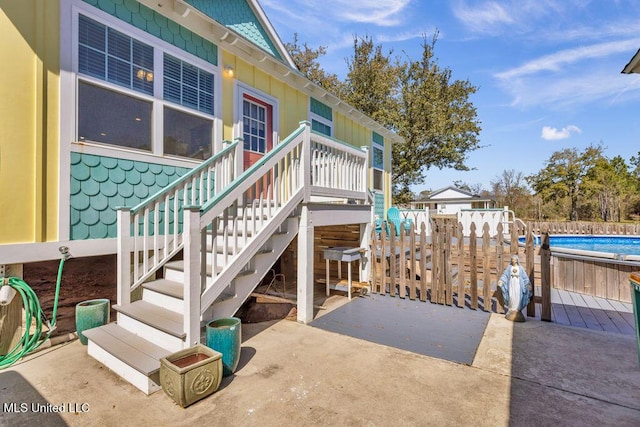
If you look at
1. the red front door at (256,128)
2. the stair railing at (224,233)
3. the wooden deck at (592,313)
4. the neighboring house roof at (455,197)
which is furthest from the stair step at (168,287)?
the neighboring house roof at (455,197)

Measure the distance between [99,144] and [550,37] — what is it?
1745cm

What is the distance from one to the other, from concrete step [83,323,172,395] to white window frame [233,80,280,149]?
354 cm

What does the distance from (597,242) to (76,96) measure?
19.9 m

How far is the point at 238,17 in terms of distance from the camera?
21.6ft

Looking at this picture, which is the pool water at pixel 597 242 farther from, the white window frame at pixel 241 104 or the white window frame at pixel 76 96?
the white window frame at pixel 76 96

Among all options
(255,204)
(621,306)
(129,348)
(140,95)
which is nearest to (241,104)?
(140,95)

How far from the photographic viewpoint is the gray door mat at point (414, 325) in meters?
3.48

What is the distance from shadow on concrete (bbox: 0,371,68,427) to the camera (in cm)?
218

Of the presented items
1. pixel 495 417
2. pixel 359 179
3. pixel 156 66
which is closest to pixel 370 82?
pixel 359 179

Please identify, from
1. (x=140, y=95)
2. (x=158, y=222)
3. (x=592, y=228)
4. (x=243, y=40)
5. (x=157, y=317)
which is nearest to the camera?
(x=157, y=317)

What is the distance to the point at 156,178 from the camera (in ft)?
14.2

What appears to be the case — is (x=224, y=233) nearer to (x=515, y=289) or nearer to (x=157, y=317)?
(x=157, y=317)

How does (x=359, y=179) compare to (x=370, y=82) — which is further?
(x=370, y=82)

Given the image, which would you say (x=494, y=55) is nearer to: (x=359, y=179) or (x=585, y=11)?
(x=585, y=11)
